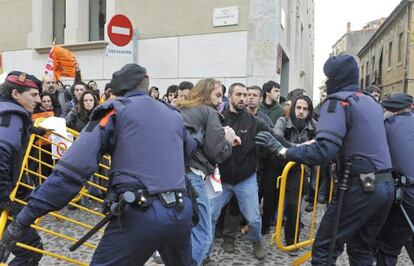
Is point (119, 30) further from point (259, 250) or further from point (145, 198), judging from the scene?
point (145, 198)

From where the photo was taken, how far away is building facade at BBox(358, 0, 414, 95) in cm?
2597

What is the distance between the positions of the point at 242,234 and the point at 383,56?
113 ft

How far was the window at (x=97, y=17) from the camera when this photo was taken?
39.0 feet

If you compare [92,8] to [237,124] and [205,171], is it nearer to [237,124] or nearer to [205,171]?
[237,124]

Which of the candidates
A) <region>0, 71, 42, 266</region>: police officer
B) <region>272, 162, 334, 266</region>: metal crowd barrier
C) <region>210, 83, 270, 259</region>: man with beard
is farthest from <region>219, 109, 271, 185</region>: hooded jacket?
<region>0, 71, 42, 266</region>: police officer

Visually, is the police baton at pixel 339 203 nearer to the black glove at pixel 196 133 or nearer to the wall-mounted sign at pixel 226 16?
the black glove at pixel 196 133

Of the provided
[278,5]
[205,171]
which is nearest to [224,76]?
[278,5]

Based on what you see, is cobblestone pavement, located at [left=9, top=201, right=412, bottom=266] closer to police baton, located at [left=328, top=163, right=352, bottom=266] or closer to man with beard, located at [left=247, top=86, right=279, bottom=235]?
man with beard, located at [left=247, top=86, right=279, bottom=235]

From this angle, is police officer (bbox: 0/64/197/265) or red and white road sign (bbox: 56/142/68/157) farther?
red and white road sign (bbox: 56/142/68/157)

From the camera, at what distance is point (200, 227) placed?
3682mm

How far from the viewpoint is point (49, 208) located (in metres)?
2.24

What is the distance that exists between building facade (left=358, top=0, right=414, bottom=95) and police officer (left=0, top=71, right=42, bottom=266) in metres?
23.8

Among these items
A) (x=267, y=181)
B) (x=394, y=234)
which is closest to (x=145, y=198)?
(x=394, y=234)

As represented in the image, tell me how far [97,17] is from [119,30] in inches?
202
